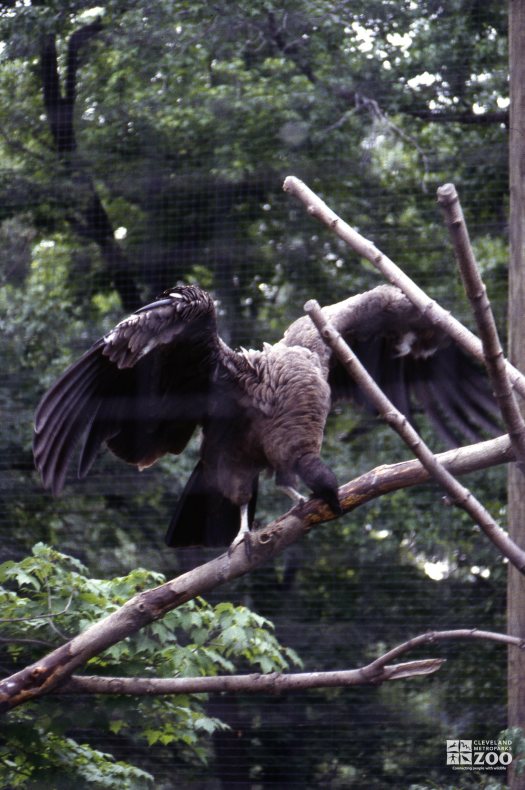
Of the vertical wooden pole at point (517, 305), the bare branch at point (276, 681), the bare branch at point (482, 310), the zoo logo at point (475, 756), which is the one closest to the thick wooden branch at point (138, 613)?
the bare branch at point (276, 681)

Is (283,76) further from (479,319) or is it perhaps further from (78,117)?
(479,319)

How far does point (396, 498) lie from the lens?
3.88 metres

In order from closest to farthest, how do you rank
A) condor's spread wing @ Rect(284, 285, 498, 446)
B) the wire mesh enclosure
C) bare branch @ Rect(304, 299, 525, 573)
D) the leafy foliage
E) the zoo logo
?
1. bare branch @ Rect(304, 299, 525, 573)
2. the leafy foliage
3. the zoo logo
4. condor's spread wing @ Rect(284, 285, 498, 446)
5. the wire mesh enclosure

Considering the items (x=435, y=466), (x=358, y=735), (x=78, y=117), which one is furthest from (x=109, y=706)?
(x=78, y=117)

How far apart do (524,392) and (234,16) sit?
9.26 ft

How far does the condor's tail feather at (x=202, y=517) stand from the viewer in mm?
2668

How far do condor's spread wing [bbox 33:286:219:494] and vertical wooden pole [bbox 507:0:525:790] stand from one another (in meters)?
0.81

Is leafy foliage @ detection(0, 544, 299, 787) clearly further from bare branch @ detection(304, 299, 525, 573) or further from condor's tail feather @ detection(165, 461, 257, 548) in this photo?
bare branch @ detection(304, 299, 525, 573)

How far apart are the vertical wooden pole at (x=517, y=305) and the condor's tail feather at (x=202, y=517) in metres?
0.71

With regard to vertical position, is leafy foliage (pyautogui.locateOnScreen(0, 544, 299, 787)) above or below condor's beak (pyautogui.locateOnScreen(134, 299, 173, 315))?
below

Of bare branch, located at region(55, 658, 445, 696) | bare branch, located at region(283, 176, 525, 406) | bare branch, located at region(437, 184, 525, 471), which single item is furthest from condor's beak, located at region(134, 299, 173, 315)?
bare branch, located at region(437, 184, 525, 471)

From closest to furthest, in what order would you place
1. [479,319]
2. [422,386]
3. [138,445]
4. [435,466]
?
[479,319] < [435,466] < [138,445] < [422,386]

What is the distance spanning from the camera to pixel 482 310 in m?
1.34

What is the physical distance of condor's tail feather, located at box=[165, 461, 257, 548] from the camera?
8.75 ft
